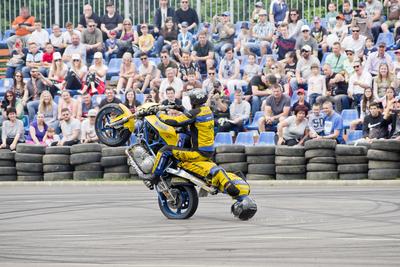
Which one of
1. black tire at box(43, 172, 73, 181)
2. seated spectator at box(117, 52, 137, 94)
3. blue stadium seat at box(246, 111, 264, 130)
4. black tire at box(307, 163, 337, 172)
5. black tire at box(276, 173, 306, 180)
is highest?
seated spectator at box(117, 52, 137, 94)

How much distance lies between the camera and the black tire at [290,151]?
65.7 ft

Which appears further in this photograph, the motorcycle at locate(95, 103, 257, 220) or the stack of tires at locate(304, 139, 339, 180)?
the stack of tires at locate(304, 139, 339, 180)

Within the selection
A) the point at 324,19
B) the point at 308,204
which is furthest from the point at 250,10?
the point at 308,204

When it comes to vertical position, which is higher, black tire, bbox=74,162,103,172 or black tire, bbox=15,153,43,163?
black tire, bbox=15,153,43,163

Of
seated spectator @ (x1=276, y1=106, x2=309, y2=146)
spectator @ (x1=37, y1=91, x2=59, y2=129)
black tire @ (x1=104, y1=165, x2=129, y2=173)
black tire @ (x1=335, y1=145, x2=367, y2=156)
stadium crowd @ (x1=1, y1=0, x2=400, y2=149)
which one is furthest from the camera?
spectator @ (x1=37, y1=91, x2=59, y2=129)

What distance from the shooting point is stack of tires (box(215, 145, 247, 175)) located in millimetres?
20500

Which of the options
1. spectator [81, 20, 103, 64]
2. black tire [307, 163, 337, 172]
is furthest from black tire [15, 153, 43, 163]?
black tire [307, 163, 337, 172]

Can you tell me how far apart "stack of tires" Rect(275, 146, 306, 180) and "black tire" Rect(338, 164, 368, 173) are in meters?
0.74

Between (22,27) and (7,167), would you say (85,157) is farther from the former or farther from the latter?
(22,27)

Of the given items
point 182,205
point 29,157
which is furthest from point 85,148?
point 182,205

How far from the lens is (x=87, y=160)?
21.6 meters

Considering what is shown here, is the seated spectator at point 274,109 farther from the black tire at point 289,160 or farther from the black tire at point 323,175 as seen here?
the black tire at point 323,175

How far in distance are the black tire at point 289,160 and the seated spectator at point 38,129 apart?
18.4 ft

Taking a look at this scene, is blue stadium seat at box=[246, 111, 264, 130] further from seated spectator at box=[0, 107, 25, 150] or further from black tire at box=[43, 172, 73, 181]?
seated spectator at box=[0, 107, 25, 150]
